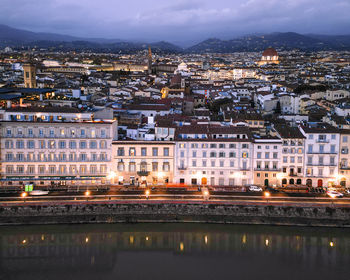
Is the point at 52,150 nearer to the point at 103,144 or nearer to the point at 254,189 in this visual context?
the point at 103,144

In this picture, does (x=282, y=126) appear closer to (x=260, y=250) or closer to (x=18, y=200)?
(x=260, y=250)

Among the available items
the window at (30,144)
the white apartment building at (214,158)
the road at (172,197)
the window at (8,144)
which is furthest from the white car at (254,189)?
the window at (8,144)

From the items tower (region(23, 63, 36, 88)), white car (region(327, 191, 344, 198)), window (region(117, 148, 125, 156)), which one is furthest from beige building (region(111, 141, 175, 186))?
tower (region(23, 63, 36, 88))

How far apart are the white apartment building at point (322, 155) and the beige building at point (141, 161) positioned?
9268mm

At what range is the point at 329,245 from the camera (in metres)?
23.1

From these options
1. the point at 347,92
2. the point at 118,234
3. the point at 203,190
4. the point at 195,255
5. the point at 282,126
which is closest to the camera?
the point at 195,255

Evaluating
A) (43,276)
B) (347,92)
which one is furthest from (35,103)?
(347,92)

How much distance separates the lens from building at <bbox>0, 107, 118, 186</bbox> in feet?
89.4

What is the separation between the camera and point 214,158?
90.5ft

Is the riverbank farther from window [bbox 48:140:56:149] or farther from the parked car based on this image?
window [bbox 48:140:56:149]

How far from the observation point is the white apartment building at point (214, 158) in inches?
1081

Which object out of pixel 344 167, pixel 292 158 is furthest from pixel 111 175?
pixel 344 167

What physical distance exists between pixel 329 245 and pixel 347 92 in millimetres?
34770

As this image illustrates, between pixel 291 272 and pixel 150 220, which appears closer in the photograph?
pixel 291 272
